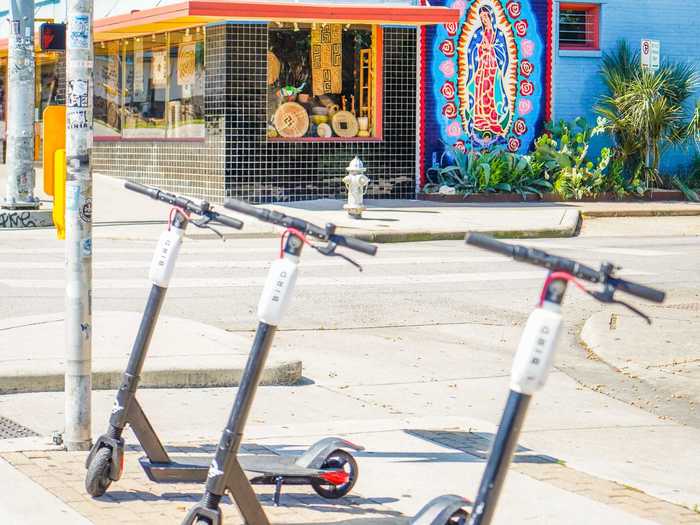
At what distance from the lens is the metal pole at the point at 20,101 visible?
18797 millimetres

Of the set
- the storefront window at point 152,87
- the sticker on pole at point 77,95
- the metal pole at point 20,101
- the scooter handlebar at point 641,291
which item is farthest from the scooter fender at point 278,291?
the storefront window at point 152,87

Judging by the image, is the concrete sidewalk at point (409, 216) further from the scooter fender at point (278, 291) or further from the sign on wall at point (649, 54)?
the scooter fender at point (278, 291)

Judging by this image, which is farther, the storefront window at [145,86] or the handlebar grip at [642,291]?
the storefront window at [145,86]

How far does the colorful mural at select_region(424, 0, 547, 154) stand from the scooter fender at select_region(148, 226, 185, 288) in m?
18.5

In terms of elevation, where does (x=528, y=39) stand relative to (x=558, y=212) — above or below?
above

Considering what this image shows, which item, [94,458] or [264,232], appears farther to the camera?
[264,232]

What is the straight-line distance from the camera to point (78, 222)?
21.7 ft

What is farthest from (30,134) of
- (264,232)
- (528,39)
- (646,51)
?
(646,51)

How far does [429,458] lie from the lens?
6.80m

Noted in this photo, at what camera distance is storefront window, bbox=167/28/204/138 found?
75.6 ft

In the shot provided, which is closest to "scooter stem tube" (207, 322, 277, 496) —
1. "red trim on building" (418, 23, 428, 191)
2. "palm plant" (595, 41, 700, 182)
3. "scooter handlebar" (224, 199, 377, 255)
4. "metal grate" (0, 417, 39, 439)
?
"scooter handlebar" (224, 199, 377, 255)

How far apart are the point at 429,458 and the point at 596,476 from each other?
838 millimetres

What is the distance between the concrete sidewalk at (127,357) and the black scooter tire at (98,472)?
248cm

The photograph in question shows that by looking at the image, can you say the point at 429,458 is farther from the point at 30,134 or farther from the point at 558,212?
the point at 558,212
